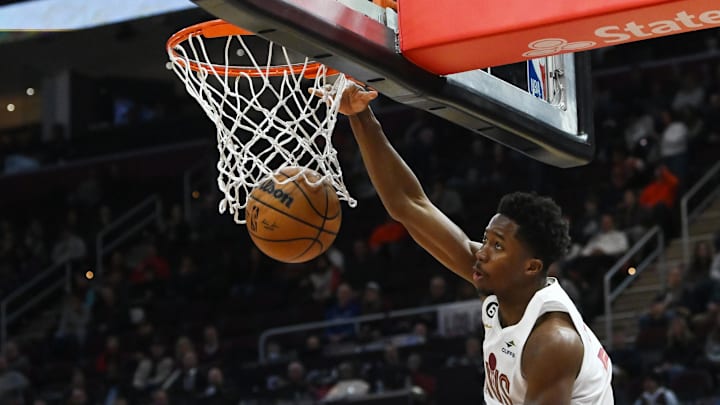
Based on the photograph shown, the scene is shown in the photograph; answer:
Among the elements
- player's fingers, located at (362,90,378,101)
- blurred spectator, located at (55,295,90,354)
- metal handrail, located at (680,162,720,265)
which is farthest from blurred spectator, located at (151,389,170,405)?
player's fingers, located at (362,90,378,101)

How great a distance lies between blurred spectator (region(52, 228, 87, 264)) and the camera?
15.8 m

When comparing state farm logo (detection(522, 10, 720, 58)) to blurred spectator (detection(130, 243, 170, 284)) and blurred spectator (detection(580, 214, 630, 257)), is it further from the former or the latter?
blurred spectator (detection(130, 243, 170, 284))

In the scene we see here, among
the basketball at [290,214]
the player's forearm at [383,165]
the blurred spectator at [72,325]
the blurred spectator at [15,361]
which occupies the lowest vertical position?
the blurred spectator at [15,361]

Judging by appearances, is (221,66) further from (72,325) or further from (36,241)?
(36,241)

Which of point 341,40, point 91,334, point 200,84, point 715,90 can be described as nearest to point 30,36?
point 91,334

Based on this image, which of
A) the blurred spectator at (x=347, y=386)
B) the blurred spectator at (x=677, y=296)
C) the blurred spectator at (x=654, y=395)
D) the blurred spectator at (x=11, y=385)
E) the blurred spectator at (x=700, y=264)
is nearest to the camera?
the blurred spectator at (x=654, y=395)

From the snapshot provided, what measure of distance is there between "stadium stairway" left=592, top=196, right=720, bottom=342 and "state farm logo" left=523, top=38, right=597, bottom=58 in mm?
7388

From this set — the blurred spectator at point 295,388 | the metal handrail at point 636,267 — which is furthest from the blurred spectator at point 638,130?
the blurred spectator at point 295,388

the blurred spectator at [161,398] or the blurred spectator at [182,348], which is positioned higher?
the blurred spectator at [182,348]

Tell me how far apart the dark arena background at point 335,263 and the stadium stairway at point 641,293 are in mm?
20

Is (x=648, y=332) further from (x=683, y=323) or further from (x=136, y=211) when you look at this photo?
(x=136, y=211)

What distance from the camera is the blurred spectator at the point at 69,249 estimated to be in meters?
15.8

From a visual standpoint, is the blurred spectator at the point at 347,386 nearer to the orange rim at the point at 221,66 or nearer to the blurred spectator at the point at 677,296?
the blurred spectator at the point at 677,296

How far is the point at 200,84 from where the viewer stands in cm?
448
